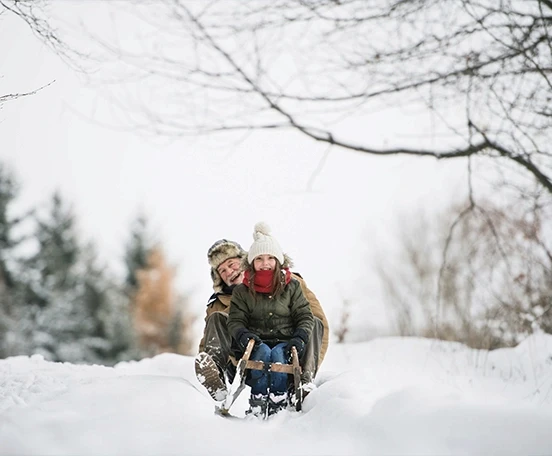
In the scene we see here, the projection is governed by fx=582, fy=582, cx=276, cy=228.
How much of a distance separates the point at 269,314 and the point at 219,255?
84 centimetres

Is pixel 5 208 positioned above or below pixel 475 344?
above

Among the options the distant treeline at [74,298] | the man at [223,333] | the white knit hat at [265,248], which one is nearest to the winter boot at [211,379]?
the man at [223,333]

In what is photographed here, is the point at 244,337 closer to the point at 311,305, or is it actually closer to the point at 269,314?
the point at 269,314

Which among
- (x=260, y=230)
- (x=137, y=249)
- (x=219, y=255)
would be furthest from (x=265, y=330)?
(x=137, y=249)

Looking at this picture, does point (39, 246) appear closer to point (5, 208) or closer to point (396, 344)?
point (5, 208)

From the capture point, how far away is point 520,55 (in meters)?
4.31

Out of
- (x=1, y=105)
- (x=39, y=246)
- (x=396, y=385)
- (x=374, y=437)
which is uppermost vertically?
(x=39, y=246)

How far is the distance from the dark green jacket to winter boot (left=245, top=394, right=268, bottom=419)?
0.36 metres

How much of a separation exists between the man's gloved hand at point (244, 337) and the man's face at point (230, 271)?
2.40 ft

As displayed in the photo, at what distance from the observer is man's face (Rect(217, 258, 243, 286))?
13.0ft

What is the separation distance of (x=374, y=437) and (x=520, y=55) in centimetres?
329

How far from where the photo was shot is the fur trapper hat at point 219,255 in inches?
158

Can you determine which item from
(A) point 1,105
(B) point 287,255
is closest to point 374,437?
(B) point 287,255

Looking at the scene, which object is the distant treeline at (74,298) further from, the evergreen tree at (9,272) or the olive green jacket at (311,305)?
the olive green jacket at (311,305)
